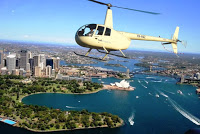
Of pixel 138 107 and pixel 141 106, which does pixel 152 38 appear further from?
pixel 141 106

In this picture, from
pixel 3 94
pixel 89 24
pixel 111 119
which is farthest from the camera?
pixel 3 94

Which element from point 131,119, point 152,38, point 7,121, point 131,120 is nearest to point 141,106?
point 131,119

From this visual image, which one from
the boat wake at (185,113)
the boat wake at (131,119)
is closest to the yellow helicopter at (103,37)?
the boat wake at (131,119)

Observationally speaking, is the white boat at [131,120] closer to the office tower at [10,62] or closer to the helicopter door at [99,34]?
the helicopter door at [99,34]

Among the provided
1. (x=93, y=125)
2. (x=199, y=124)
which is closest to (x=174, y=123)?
(x=199, y=124)

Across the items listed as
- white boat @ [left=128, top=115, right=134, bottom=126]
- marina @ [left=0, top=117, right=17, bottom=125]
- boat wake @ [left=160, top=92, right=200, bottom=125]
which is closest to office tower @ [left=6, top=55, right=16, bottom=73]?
marina @ [left=0, top=117, right=17, bottom=125]

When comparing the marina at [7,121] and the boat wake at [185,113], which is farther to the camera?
the boat wake at [185,113]

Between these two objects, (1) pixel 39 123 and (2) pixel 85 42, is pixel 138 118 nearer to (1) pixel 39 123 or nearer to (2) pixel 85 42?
(1) pixel 39 123

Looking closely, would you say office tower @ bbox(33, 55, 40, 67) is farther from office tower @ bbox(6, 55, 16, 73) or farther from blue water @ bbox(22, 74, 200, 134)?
blue water @ bbox(22, 74, 200, 134)

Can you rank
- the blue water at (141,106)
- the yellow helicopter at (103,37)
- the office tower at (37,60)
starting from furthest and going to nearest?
the office tower at (37,60) → the blue water at (141,106) → the yellow helicopter at (103,37)
